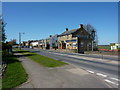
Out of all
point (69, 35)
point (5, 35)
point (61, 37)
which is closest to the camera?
point (5, 35)

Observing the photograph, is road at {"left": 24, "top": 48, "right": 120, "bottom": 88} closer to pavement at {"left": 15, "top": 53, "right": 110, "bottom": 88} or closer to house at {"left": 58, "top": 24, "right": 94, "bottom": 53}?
pavement at {"left": 15, "top": 53, "right": 110, "bottom": 88}

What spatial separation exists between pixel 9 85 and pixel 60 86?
261cm

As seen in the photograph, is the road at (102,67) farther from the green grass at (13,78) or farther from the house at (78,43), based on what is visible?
the house at (78,43)

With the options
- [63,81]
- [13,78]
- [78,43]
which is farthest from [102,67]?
[78,43]

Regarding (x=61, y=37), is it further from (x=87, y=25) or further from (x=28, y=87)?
(x=28, y=87)

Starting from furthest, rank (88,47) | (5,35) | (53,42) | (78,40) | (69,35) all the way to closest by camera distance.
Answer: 1. (53,42)
2. (69,35)
3. (88,47)
4. (78,40)
5. (5,35)

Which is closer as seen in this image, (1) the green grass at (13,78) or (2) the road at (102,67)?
(1) the green grass at (13,78)

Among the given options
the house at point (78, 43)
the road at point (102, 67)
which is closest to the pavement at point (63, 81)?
the road at point (102, 67)

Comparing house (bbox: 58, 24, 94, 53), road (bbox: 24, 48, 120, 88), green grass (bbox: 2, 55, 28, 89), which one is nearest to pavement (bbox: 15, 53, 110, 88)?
green grass (bbox: 2, 55, 28, 89)

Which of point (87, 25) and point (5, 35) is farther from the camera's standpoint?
point (87, 25)

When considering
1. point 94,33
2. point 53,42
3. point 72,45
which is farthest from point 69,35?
point 53,42

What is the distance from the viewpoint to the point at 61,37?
57219 mm

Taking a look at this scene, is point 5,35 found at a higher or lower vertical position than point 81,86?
higher

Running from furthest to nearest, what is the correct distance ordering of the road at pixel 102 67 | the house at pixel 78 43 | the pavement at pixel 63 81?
1. the house at pixel 78 43
2. the road at pixel 102 67
3. the pavement at pixel 63 81
